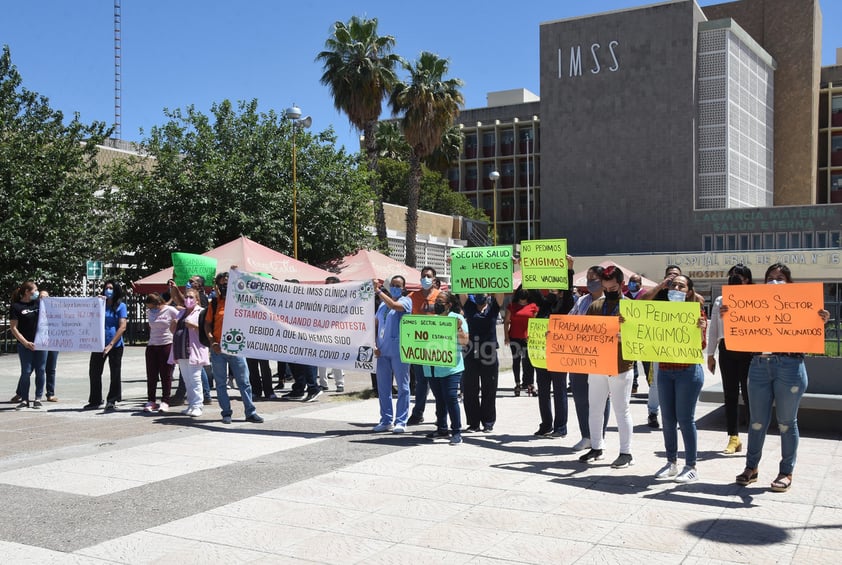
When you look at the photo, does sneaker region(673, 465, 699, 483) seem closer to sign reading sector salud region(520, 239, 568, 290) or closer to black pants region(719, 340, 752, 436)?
black pants region(719, 340, 752, 436)

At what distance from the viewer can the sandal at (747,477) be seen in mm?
6941

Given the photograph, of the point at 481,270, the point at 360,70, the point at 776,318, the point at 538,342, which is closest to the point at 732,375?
the point at 776,318

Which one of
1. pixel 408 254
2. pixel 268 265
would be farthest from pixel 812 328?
pixel 408 254

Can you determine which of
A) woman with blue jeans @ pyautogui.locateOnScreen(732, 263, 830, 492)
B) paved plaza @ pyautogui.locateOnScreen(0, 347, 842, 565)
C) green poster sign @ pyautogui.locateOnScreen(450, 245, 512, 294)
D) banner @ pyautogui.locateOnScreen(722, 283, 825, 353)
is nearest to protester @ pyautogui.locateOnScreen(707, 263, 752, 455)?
paved plaza @ pyautogui.locateOnScreen(0, 347, 842, 565)

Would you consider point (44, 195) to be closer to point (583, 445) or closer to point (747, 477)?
point (583, 445)

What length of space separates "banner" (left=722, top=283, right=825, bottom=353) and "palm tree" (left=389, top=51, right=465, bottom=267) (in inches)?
1319

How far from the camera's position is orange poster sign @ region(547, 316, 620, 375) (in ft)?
25.3

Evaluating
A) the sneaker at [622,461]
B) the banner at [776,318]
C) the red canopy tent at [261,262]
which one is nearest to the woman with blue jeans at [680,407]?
the banner at [776,318]

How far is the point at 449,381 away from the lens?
30.4 feet

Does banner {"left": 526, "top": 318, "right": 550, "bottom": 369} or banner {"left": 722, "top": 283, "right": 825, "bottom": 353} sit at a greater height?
banner {"left": 722, "top": 283, "right": 825, "bottom": 353}

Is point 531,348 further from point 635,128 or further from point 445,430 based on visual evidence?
point 635,128

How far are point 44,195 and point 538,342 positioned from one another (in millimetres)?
20641

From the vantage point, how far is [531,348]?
9.77 m

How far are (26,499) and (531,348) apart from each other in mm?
5554
